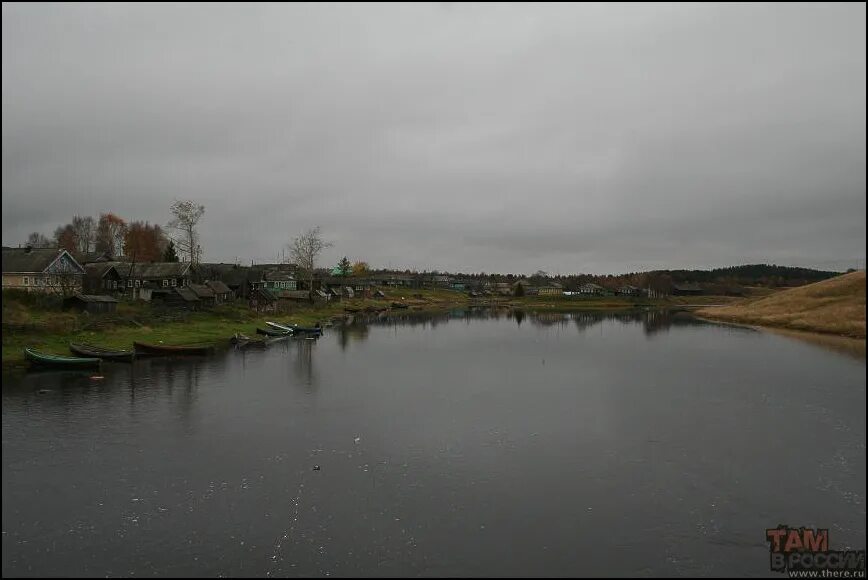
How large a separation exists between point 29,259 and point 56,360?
3213 cm

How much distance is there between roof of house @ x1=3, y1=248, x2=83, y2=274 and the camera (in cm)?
5744

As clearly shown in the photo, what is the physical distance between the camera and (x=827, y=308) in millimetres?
27281

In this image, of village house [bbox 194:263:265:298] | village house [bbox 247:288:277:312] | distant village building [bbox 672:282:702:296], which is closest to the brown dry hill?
village house [bbox 247:288:277:312]

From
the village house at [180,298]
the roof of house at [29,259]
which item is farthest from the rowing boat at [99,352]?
the roof of house at [29,259]

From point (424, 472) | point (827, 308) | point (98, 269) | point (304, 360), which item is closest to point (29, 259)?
point (98, 269)

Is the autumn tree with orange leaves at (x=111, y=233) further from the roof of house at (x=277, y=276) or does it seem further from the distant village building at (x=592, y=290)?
the distant village building at (x=592, y=290)

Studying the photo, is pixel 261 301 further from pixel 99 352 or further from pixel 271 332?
pixel 99 352

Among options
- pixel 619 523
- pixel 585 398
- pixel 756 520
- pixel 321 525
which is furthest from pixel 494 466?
pixel 585 398

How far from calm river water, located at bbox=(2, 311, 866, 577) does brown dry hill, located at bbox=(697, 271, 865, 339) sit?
2633 mm

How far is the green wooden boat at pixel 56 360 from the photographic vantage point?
115ft

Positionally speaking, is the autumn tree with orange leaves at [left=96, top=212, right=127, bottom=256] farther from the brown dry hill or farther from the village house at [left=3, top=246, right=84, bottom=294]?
the brown dry hill

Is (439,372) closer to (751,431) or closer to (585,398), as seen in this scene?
(585,398)

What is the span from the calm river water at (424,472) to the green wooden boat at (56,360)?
1.44 meters

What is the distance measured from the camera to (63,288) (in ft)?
178
